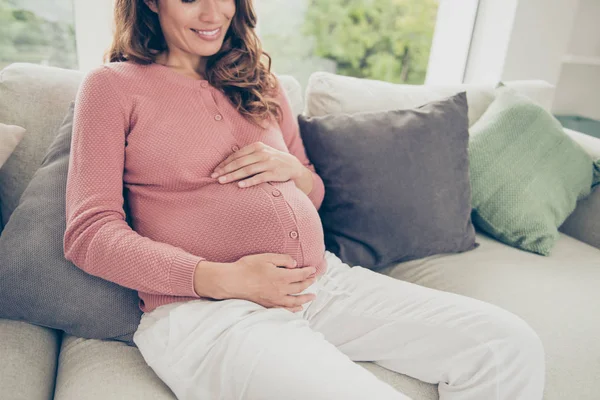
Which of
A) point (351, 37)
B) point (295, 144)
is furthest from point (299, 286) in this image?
point (351, 37)

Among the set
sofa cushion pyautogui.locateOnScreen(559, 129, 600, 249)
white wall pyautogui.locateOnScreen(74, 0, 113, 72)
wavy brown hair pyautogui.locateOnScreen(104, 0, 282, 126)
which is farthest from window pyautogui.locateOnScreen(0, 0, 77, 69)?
sofa cushion pyautogui.locateOnScreen(559, 129, 600, 249)

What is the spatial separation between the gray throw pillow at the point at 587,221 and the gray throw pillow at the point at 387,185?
20.7 inches

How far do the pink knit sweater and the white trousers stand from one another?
9cm

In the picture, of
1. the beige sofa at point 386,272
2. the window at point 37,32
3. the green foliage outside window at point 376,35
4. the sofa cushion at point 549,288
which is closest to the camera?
the beige sofa at point 386,272

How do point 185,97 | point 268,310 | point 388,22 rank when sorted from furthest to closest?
point 388,22
point 185,97
point 268,310

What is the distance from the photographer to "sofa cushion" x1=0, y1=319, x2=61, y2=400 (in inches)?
34.3

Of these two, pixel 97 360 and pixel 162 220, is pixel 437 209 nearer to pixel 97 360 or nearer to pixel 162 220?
pixel 162 220

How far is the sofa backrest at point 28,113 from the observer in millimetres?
1245

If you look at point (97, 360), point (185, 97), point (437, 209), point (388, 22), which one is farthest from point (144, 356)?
point (388, 22)

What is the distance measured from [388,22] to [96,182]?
2.14 meters

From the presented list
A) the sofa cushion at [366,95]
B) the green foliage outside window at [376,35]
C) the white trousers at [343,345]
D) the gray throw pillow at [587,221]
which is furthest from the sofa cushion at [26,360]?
the green foliage outside window at [376,35]

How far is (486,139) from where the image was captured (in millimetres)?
1591

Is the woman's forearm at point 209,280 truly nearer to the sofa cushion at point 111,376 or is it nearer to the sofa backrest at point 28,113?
the sofa cushion at point 111,376

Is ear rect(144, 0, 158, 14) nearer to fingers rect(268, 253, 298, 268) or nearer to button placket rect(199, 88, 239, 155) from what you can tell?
button placket rect(199, 88, 239, 155)
